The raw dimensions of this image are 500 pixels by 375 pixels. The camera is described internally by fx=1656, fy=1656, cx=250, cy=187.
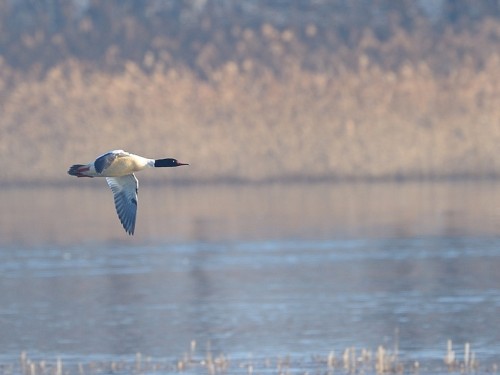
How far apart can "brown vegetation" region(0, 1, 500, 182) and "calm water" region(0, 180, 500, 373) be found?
6.70m

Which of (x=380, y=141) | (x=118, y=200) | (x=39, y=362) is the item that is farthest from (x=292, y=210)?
(x=118, y=200)

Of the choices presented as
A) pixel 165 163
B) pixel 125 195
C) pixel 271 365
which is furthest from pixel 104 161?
pixel 271 365

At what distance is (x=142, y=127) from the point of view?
73438 millimetres

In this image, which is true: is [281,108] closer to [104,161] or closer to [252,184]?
[252,184]

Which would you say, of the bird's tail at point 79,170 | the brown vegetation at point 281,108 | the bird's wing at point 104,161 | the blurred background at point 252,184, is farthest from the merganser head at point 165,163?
the brown vegetation at point 281,108

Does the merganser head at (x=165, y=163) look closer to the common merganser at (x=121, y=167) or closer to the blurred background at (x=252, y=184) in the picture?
the common merganser at (x=121, y=167)

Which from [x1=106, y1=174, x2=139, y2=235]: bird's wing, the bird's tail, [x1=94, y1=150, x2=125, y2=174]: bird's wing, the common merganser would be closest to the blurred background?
[x1=106, y1=174, x2=139, y2=235]: bird's wing

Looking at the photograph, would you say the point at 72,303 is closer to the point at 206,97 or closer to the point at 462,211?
the point at 462,211

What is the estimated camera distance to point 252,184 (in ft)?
247

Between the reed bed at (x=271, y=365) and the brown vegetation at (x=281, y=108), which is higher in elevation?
the brown vegetation at (x=281, y=108)

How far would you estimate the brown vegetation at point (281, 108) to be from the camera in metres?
70.8

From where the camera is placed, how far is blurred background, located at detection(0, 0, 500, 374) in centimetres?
3008

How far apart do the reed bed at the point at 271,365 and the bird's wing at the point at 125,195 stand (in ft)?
20.8

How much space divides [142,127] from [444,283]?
38.0m
